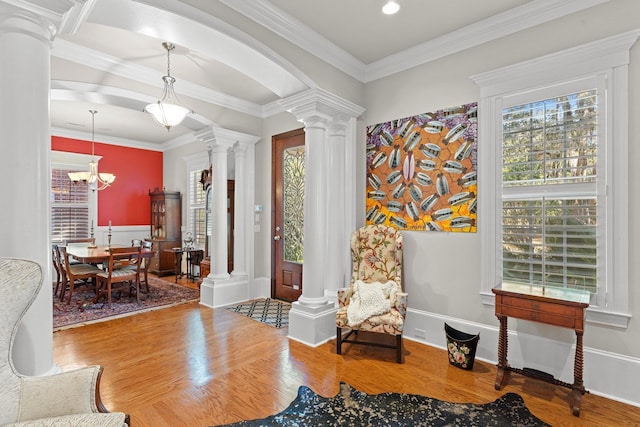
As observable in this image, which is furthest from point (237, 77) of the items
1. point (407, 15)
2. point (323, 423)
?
point (323, 423)

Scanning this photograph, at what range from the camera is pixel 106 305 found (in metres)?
4.66

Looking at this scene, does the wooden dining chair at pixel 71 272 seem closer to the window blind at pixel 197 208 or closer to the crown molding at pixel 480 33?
the window blind at pixel 197 208

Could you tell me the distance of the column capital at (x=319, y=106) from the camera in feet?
11.0

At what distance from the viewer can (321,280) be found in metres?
3.60

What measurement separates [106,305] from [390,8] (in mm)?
5045

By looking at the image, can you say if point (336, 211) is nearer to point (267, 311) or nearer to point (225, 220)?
point (267, 311)

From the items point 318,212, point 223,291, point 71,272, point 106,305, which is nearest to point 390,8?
point 318,212

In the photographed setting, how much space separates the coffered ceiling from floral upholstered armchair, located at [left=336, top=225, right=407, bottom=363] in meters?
1.74

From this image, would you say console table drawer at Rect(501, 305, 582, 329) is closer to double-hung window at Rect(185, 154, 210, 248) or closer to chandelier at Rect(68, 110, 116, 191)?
double-hung window at Rect(185, 154, 210, 248)

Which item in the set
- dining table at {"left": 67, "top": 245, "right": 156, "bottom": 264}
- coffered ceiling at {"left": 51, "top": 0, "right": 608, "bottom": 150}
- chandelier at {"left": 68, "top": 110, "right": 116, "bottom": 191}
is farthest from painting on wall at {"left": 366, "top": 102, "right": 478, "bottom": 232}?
chandelier at {"left": 68, "top": 110, "right": 116, "bottom": 191}

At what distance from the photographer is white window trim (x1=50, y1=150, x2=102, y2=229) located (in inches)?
249

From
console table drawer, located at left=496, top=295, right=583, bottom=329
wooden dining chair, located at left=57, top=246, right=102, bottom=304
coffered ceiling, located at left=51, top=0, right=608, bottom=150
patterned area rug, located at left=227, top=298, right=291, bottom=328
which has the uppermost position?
coffered ceiling, located at left=51, top=0, right=608, bottom=150

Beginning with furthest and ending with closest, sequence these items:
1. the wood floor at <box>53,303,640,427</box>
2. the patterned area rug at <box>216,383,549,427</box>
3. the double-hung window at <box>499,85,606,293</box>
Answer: the double-hung window at <box>499,85,606,293</box>
the wood floor at <box>53,303,640,427</box>
the patterned area rug at <box>216,383,549,427</box>

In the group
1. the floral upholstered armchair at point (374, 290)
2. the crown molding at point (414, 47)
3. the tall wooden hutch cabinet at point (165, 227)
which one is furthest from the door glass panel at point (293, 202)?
the tall wooden hutch cabinet at point (165, 227)
